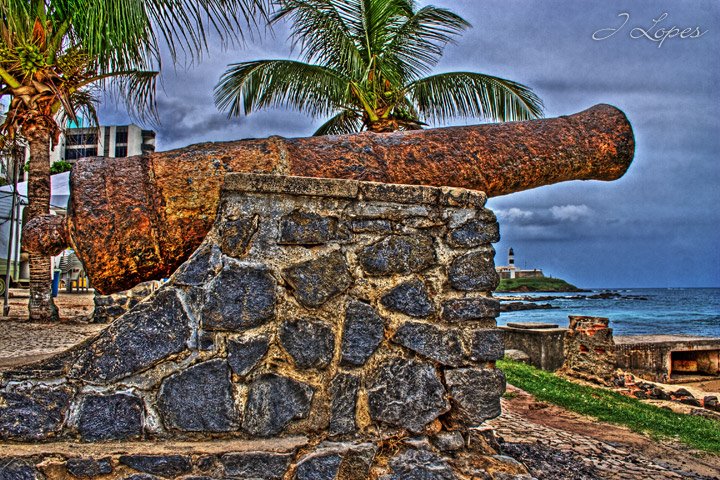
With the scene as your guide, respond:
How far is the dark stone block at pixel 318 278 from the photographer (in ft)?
8.39

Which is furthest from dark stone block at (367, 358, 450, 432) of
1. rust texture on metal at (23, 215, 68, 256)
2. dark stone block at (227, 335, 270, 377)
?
rust texture on metal at (23, 215, 68, 256)

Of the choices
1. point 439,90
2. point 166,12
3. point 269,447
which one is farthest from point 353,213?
point 439,90

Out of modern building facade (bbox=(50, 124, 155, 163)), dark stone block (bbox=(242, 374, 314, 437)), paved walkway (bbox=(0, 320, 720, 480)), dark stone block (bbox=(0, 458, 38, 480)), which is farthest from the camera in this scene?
modern building facade (bbox=(50, 124, 155, 163))

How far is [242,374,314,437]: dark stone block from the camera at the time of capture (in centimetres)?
245

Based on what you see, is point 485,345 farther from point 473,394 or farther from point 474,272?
point 474,272

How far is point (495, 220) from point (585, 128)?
997 mm

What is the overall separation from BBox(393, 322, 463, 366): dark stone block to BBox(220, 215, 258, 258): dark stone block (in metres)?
0.83

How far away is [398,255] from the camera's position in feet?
8.86

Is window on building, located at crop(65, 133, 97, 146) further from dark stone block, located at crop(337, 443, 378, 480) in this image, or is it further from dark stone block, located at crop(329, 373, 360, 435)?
dark stone block, located at crop(337, 443, 378, 480)

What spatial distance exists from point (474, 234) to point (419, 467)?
1.16m

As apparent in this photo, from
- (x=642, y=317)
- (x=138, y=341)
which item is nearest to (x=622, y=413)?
(x=138, y=341)

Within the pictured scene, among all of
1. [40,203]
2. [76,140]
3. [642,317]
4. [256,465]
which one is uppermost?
[76,140]

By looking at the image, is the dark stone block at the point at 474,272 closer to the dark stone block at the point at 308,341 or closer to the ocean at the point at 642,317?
the dark stone block at the point at 308,341

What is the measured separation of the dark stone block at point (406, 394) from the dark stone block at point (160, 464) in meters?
0.85
